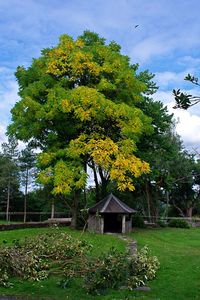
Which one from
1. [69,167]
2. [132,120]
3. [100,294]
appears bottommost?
[100,294]

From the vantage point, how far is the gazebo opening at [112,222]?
101 ft

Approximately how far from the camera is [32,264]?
14.2 meters

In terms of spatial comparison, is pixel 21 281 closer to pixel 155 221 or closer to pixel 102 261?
pixel 102 261

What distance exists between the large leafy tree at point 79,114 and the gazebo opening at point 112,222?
4.00 metres

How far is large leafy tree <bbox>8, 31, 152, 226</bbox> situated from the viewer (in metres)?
26.9

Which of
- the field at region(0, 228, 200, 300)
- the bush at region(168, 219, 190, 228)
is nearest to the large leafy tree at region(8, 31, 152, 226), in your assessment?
the field at region(0, 228, 200, 300)

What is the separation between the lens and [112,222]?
31.8m

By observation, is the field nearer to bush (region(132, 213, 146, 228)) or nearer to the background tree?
bush (region(132, 213, 146, 228))

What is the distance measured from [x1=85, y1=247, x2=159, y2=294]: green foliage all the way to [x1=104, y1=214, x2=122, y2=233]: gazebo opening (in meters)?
16.5

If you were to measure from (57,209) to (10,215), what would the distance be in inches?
280

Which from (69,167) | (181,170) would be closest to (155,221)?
(181,170)

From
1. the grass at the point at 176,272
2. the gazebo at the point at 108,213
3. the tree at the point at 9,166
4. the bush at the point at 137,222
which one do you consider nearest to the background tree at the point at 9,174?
the tree at the point at 9,166

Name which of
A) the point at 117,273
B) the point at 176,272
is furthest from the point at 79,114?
the point at 117,273

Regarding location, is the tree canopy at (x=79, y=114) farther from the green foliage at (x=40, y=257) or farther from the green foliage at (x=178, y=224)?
the green foliage at (x=178, y=224)
